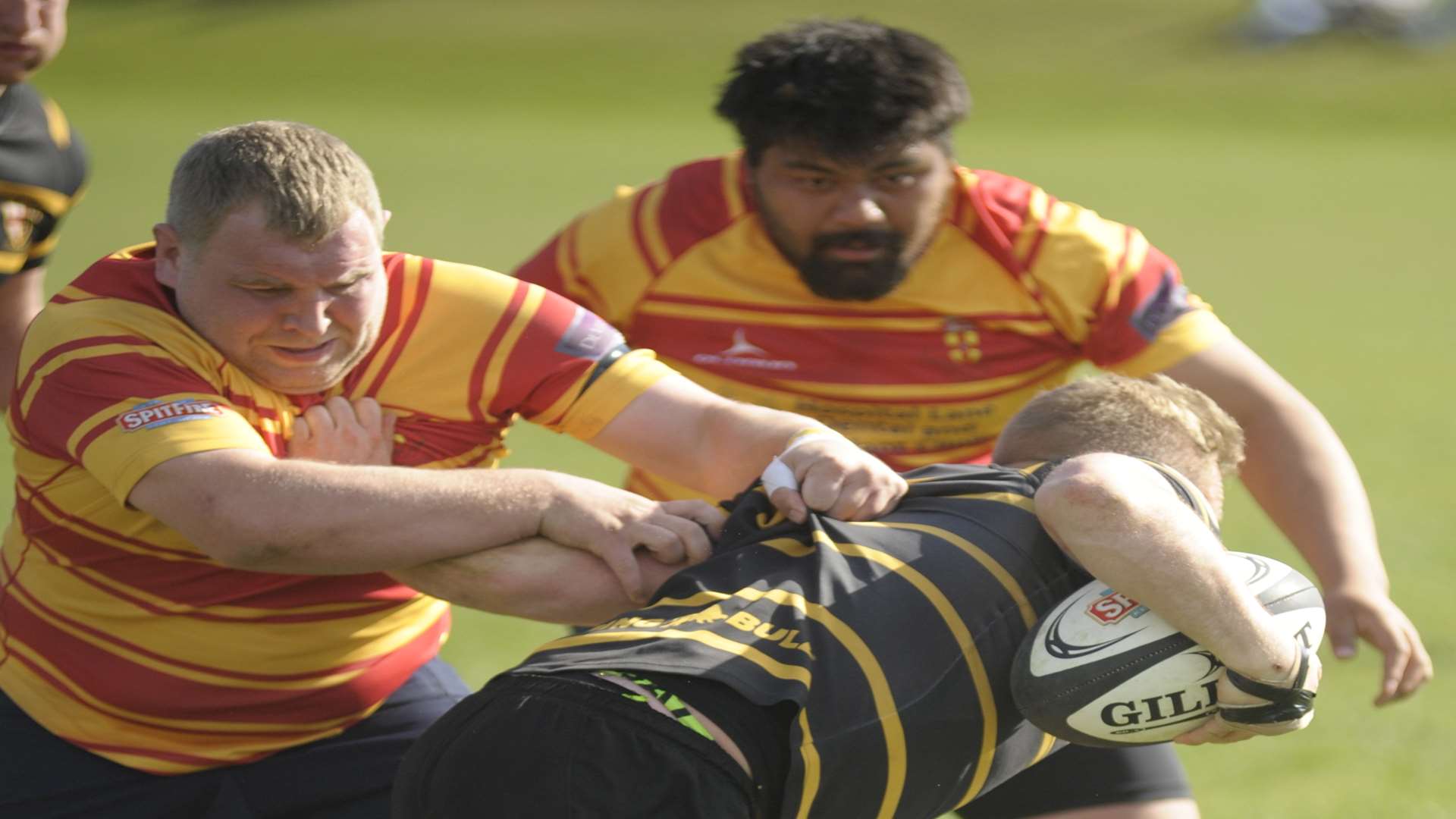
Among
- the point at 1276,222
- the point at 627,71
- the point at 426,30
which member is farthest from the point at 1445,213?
the point at 426,30

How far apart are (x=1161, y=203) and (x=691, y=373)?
14695 mm

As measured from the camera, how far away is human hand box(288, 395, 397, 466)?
8.92 ft

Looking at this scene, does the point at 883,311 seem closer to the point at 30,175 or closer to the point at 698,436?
the point at 698,436

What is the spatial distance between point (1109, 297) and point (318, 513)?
80.7 inches

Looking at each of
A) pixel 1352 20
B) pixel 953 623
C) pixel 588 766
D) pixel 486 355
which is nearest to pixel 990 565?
pixel 953 623

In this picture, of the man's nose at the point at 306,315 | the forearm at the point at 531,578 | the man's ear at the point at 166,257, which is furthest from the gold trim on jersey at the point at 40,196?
the forearm at the point at 531,578

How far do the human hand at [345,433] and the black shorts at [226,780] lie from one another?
49 cm

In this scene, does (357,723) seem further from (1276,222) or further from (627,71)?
(627,71)

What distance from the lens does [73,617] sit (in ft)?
8.91

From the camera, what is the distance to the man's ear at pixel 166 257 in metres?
2.66

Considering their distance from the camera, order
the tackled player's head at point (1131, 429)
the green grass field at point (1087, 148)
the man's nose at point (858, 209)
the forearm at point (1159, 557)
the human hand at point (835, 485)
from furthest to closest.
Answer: the green grass field at point (1087, 148) < the man's nose at point (858, 209) < the tackled player's head at point (1131, 429) < the human hand at point (835, 485) < the forearm at point (1159, 557)

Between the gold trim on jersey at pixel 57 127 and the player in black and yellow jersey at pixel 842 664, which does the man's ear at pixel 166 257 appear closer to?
the player in black and yellow jersey at pixel 842 664

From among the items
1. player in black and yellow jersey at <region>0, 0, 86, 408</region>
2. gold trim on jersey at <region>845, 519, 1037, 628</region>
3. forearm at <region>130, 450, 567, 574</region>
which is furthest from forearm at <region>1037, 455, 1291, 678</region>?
player in black and yellow jersey at <region>0, 0, 86, 408</region>

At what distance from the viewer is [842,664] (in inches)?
86.5
